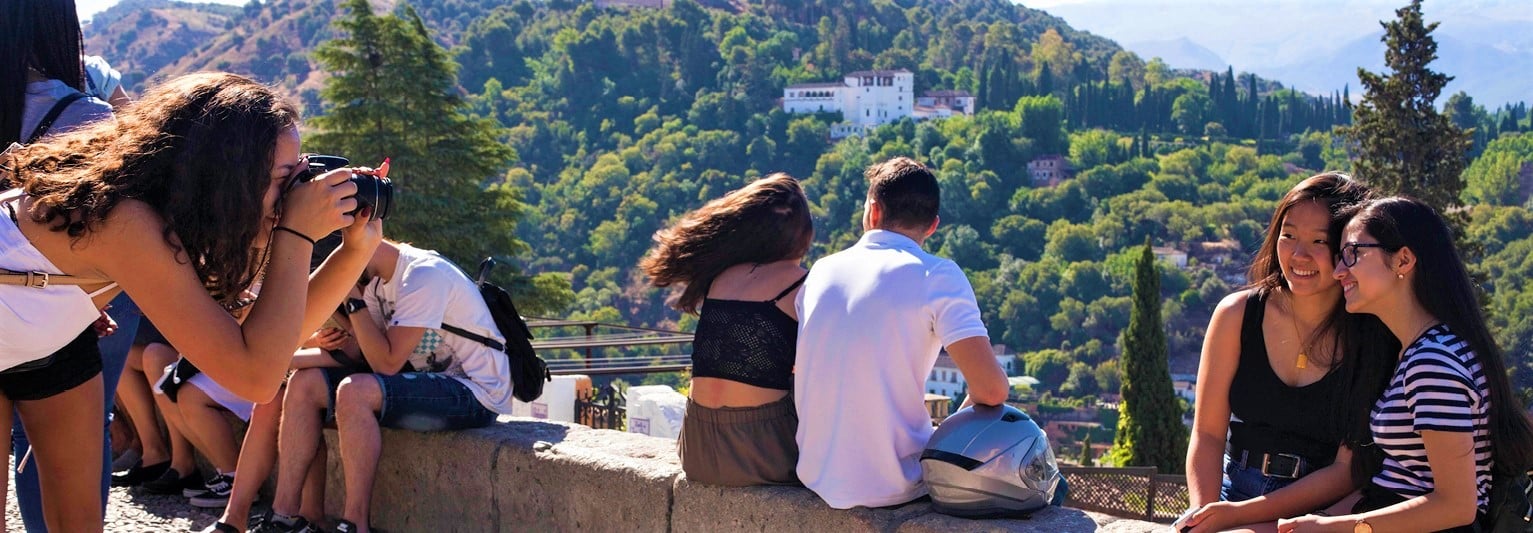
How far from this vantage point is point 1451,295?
8.05 ft

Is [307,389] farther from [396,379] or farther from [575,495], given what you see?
[575,495]

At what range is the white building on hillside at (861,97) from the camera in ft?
416

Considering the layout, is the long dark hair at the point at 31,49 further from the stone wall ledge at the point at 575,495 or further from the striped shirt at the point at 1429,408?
the striped shirt at the point at 1429,408

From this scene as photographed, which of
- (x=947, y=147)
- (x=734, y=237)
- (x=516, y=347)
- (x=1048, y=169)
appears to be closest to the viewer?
(x=734, y=237)

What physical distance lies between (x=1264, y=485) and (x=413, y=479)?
215 centimetres

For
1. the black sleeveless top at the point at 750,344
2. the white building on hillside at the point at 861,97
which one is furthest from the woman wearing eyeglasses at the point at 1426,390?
the white building on hillside at the point at 861,97

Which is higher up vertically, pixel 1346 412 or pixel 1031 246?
pixel 1346 412

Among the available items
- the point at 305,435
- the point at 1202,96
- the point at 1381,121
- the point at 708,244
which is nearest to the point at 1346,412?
the point at 708,244

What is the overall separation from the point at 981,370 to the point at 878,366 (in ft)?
0.70

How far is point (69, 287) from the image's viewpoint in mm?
1980

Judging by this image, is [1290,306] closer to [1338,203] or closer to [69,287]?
[1338,203]

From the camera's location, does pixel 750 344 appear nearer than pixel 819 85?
Yes

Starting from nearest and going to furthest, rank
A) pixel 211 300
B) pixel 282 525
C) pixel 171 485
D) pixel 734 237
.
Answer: pixel 211 300
pixel 734 237
pixel 282 525
pixel 171 485

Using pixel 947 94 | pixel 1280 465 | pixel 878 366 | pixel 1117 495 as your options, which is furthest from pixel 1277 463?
pixel 947 94
